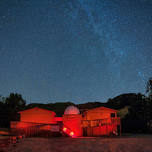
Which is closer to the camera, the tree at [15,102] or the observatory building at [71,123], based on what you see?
the observatory building at [71,123]

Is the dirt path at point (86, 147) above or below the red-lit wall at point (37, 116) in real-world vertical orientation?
below

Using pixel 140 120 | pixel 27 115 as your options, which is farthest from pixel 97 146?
pixel 140 120

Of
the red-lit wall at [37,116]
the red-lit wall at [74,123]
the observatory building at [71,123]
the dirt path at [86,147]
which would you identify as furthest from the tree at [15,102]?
the dirt path at [86,147]

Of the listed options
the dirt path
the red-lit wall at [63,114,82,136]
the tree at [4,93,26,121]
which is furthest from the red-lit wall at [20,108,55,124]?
the dirt path

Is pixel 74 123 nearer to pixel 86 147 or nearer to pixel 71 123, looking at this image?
pixel 71 123

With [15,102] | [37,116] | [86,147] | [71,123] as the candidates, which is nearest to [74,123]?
[71,123]

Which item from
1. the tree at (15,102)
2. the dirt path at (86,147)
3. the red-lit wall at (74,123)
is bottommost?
the dirt path at (86,147)

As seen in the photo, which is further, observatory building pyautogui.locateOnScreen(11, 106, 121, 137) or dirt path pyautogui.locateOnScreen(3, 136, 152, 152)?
observatory building pyautogui.locateOnScreen(11, 106, 121, 137)

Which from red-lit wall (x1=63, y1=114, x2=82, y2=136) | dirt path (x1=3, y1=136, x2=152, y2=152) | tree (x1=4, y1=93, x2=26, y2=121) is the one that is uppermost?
tree (x1=4, y1=93, x2=26, y2=121)

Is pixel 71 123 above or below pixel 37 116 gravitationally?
below

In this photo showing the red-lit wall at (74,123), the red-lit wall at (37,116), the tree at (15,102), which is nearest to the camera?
the red-lit wall at (74,123)

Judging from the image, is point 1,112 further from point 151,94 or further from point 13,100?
point 151,94

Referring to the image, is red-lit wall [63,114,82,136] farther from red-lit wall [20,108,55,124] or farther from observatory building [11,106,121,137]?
red-lit wall [20,108,55,124]

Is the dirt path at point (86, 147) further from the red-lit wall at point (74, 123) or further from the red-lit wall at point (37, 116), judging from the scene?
the red-lit wall at point (37, 116)
